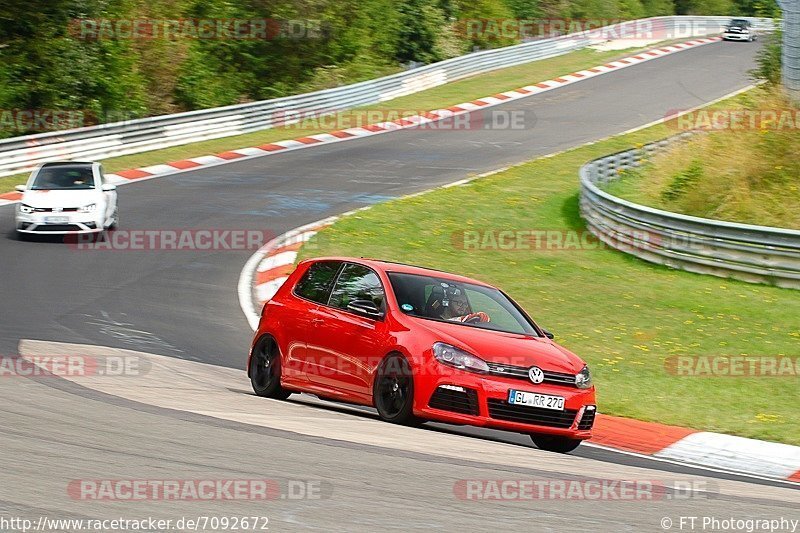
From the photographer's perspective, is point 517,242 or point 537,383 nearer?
point 537,383

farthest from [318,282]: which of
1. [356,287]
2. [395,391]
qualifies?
[395,391]

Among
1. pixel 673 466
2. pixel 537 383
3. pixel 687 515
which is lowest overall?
pixel 673 466

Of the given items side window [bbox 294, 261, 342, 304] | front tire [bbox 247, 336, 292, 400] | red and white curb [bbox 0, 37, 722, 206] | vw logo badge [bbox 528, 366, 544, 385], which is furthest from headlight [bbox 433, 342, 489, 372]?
Result: red and white curb [bbox 0, 37, 722, 206]

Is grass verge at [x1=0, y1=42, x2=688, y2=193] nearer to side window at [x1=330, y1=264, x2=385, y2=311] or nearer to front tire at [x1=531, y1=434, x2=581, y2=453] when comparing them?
side window at [x1=330, y1=264, x2=385, y2=311]

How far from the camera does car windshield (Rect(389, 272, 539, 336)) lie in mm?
10375

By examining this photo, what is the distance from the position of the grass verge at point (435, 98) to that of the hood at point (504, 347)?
18.1 meters

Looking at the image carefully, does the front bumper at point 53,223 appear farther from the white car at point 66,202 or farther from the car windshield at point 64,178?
the car windshield at point 64,178

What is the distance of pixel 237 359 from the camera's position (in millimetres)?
13680

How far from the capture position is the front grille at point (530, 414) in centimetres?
945

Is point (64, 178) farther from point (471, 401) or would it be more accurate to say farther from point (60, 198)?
point (471, 401)

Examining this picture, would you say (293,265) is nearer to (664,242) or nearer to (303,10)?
(664,242)

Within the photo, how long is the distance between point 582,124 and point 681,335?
2346 centimetres

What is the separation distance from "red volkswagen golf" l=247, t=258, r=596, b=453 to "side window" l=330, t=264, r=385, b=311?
0.01 metres

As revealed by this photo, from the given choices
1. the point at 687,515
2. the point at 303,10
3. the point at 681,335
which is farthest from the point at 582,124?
the point at 687,515
